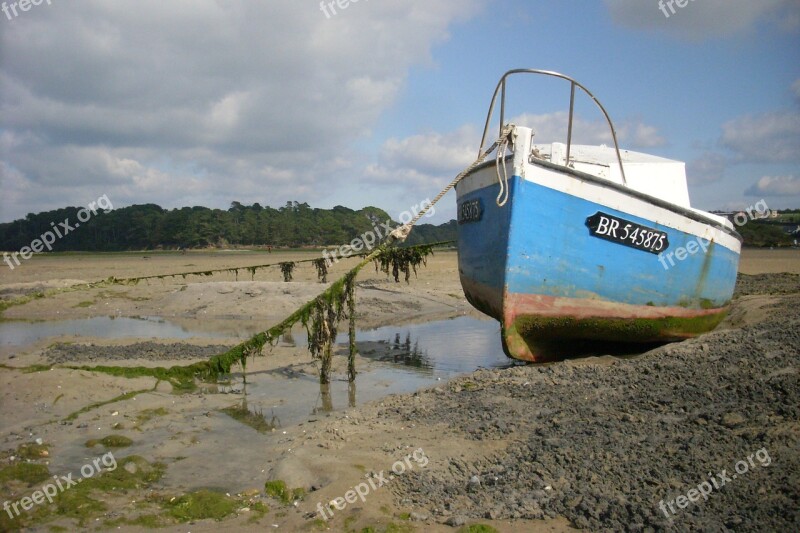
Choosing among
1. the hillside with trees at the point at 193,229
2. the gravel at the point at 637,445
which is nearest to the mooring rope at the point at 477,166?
the gravel at the point at 637,445

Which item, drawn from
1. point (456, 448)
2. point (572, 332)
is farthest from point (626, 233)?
point (456, 448)

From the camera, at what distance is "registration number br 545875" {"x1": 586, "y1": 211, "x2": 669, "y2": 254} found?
7.88 metres

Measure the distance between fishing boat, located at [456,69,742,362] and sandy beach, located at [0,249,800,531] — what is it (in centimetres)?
74

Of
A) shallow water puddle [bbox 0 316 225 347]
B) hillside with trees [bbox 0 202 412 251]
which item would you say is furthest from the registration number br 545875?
hillside with trees [bbox 0 202 412 251]

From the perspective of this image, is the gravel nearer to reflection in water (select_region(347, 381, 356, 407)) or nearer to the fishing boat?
reflection in water (select_region(347, 381, 356, 407))

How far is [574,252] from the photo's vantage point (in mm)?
7910

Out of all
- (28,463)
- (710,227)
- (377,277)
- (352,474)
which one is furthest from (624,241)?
(377,277)

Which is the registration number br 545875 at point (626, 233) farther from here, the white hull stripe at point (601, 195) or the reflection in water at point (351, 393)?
the reflection in water at point (351, 393)

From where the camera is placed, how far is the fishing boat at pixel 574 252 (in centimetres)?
771

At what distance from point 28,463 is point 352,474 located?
117 inches

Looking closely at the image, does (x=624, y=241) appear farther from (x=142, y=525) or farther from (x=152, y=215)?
(x=152, y=215)

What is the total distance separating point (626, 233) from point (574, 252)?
826 millimetres

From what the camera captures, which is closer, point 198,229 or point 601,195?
point 601,195

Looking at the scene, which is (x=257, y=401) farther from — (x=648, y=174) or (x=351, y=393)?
(x=648, y=174)
